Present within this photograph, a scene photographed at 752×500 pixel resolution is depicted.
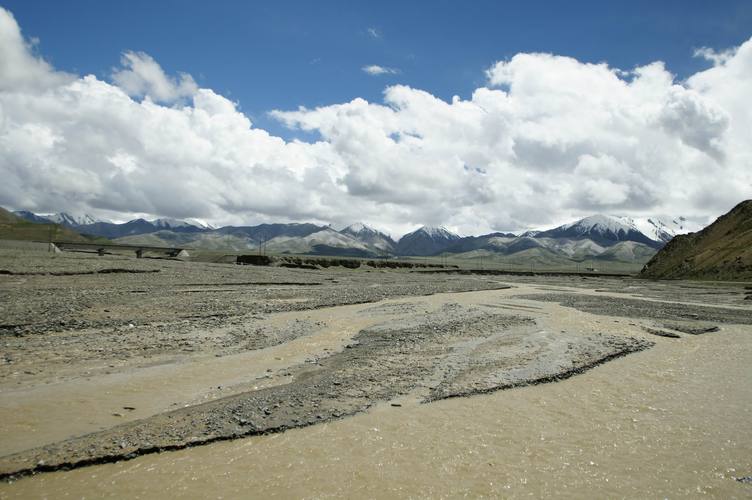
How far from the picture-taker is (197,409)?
11.6 metres

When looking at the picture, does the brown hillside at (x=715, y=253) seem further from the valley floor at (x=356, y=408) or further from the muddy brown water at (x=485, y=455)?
the muddy brown water at (x=485, y=455)

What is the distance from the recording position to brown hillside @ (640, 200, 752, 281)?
86.7m

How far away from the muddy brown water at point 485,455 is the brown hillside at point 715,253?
88.1 meters

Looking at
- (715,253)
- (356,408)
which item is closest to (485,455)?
(356,408)

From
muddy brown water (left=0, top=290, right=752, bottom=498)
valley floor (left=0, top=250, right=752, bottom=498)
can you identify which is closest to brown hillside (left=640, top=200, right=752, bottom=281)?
valley floor (left=0, top=250, right=752, bottom=498)

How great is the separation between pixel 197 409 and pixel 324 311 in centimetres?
2087

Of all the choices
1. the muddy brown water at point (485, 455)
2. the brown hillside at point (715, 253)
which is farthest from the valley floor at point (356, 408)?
the brown hillside at point (715, 253)

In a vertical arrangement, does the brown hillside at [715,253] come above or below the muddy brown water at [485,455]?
above

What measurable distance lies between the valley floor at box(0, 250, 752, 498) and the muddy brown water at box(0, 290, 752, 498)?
0.16 ft

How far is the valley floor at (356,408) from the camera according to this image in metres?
8.65

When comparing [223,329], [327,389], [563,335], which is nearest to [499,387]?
[327,389]

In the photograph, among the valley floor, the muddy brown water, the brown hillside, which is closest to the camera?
the muddy brown water

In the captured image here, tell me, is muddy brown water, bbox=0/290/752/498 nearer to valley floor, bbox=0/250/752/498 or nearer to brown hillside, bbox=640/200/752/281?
valley floor, bbox=0/250/752/498

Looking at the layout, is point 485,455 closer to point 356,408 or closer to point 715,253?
point 356,408
